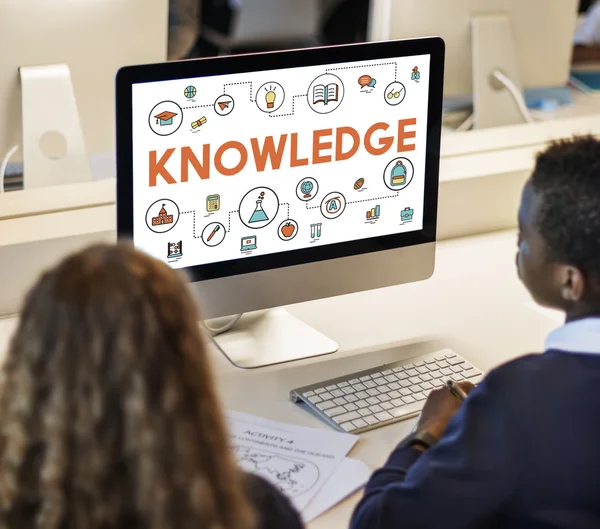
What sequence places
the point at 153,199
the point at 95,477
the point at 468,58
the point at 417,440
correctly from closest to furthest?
the point at 95,477, the point at 417,440, the point at 153,199, the point at 468,58

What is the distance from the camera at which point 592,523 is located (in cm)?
94

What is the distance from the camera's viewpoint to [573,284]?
1.04 metres

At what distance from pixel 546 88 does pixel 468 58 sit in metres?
0.39

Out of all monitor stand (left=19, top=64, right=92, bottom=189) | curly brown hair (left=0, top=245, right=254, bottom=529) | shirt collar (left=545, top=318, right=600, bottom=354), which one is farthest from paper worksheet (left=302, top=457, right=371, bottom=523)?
monitor stand (left=19, top=64, right=92, bottom=189)

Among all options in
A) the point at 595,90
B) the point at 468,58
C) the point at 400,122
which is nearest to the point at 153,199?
the point at 400,122

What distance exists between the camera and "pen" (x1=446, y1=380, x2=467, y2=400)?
1.21 m

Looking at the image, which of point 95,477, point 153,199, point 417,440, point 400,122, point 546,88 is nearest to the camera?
point 95,477

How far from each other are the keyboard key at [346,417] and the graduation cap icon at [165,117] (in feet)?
1.44

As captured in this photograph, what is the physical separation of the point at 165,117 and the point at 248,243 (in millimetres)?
220

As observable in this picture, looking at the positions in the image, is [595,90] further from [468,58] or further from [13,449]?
[13,449]

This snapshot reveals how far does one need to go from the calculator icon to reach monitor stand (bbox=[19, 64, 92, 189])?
1.83 feet

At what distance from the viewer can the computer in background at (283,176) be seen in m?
1.25

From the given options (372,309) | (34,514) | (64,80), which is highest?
(64,80)

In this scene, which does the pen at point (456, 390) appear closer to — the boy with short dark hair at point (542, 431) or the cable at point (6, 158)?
the boy with short dark hair at point (542, 431)
